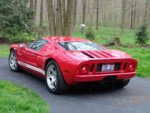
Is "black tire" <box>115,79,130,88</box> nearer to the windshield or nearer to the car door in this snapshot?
the windshield

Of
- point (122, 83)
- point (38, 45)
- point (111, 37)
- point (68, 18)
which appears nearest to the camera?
point (122, 83)

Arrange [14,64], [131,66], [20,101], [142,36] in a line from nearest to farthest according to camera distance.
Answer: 1. [20,101]
2. [131,66]
3. [14,64]
4. [142,36]

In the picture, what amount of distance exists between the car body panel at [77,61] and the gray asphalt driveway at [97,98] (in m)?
0.39

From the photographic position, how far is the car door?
870 cm

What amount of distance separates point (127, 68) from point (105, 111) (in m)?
1.83

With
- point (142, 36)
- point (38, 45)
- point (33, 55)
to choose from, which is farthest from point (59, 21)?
point (33, 55)

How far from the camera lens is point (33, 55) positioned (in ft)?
29.5

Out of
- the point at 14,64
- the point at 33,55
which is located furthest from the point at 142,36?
the point at 33,55

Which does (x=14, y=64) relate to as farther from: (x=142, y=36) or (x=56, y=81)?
(x=142, y=36)

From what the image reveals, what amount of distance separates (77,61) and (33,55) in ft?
6.33

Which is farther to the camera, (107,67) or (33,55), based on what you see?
(33,55)

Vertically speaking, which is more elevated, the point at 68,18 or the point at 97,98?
the point at 68,18

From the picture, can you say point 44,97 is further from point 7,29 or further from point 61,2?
point 7,29

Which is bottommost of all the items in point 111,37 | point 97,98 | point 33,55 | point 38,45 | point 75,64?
point 111,37
